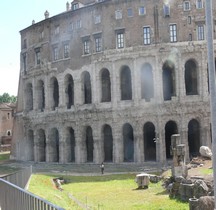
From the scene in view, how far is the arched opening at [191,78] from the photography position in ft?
113

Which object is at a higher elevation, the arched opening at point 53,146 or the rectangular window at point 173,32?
the rectangular window at point 173,32

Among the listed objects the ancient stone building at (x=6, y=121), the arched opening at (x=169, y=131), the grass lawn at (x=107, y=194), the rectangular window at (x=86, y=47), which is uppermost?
the rectangular window at (x=86, y=47)

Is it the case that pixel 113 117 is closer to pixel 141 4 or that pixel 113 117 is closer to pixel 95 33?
pixel 95 33

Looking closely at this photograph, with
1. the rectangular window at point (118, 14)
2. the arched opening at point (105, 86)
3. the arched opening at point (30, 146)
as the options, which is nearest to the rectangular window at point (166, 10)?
the rectangular window at point (118, 14)

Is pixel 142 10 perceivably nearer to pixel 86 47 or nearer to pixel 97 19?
pixel 97 19

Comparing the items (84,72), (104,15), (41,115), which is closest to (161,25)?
(104,15)

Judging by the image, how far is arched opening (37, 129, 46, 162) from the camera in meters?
41.2

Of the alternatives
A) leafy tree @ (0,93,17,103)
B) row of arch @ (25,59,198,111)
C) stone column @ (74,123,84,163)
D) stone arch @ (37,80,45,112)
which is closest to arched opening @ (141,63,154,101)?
row of arch @ (25,59,198,111)

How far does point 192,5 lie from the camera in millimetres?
33531

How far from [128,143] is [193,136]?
627 centimetres

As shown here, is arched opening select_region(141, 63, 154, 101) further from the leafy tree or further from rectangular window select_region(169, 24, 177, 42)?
the leafy tree

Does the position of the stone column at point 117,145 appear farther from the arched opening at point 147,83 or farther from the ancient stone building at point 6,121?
the ancient stone building at point 6,121

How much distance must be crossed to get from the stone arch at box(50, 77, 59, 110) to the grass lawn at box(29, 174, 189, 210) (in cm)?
1383

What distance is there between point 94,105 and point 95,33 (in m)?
7.01
